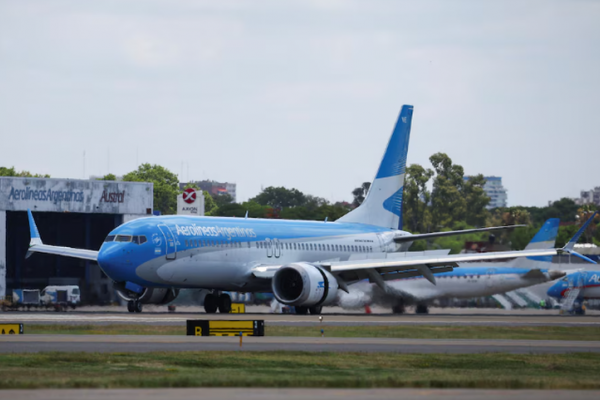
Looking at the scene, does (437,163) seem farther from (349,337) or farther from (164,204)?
(349,337)

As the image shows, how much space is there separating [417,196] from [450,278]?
92346mm

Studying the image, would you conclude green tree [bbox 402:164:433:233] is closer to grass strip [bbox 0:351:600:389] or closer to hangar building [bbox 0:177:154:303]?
hangar building [bbox 0:177:154:303]

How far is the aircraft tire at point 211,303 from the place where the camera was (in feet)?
167

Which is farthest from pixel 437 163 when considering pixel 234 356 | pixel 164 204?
pixel 234 356

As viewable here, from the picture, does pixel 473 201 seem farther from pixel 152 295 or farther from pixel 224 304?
pixel 152 295

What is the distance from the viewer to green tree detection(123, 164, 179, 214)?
532ft

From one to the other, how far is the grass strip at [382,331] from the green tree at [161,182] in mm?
122387

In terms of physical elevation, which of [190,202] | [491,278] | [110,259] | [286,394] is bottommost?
[286,394]

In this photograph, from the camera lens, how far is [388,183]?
198ft

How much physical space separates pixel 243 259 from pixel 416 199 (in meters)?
104

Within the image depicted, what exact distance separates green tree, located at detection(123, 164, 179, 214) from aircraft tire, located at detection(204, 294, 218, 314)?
106939 mm

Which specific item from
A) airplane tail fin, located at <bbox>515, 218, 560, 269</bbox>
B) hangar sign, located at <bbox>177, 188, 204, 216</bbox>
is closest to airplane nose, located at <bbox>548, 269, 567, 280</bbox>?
airplane tail fin, located at <bbox>515, 218, 560, 269</bbox>

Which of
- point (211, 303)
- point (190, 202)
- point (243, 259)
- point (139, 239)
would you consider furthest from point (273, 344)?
point (190, 202)

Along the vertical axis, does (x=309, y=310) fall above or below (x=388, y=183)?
below
